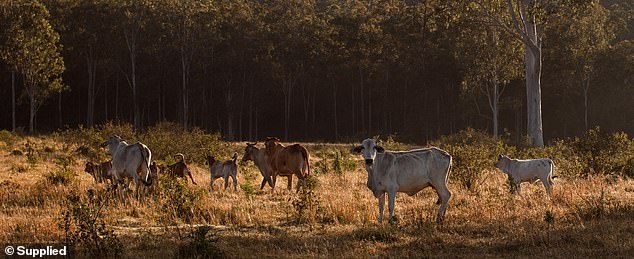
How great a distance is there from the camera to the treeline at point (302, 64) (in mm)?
53281

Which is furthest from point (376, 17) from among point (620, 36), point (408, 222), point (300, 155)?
point (408, 222)

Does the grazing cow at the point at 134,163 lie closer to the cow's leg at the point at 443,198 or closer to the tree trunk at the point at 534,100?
the cow's leg at the point at 443,198

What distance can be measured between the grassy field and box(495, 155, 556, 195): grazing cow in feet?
1.48

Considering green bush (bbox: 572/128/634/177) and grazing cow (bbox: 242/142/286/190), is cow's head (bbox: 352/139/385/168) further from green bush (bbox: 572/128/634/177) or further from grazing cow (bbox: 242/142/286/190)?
green bush (bbox: 572/128/634/177)

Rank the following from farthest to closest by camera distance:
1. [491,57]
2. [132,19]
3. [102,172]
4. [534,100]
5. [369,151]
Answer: [132,19] → [491,57] → [534,100] → [102,172] → [369,151]

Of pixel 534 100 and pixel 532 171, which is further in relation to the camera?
pixel 534 100

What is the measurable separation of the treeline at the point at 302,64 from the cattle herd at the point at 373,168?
33747 millimetres

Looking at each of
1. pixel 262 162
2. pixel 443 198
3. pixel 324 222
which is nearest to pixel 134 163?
pixel 262 162

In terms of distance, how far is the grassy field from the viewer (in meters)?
10.2

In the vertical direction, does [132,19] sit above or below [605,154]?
above

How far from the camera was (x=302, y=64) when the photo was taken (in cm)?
6084

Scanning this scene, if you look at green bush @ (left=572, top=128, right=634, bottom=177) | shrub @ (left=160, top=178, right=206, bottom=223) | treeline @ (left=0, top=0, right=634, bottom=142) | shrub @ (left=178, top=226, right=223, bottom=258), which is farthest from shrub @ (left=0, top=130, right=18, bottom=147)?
green bush @ (left=572, top=128, right=634, bottom=177)

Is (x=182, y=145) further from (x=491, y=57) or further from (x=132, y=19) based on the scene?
(x=132, y=19)

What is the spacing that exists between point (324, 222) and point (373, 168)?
1531 millimetres
